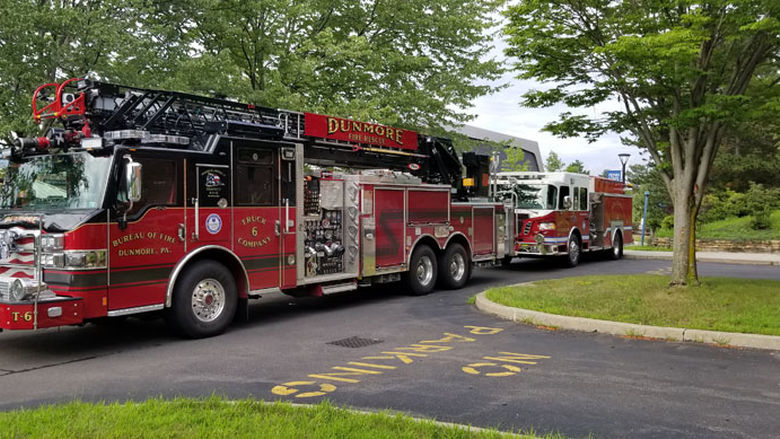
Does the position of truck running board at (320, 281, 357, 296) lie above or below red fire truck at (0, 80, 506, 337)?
below

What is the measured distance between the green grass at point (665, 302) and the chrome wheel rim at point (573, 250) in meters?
6.59

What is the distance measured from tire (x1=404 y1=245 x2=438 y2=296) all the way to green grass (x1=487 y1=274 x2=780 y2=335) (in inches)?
68.8

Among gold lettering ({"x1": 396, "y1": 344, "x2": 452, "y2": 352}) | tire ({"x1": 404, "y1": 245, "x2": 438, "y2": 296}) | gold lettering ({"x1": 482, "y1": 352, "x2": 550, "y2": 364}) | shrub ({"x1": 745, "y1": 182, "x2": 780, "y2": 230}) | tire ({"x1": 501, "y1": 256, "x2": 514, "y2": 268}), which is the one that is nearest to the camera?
gold lettering ({"x1": 482, "y1": 352, "x2": 550, "y2": 364})

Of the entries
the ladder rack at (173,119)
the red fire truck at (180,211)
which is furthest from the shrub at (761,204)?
the ladder rack at (173,119)

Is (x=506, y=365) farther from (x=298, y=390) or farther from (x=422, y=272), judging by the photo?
(x=422, y=272)

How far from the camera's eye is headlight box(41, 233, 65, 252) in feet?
24.7

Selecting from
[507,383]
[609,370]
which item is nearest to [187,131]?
[507,383]

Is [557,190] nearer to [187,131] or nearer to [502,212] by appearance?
[502,212]

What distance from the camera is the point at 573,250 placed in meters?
19.1

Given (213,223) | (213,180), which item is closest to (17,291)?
(213,223)

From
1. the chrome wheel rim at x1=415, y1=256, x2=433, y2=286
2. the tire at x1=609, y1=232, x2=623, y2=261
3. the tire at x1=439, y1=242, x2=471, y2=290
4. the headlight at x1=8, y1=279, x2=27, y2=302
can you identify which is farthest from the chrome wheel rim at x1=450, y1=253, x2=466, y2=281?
the tire at x1=609, y1=232, x2=623, y2=261

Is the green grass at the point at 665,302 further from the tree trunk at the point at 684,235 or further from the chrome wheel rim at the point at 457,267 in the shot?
the chrome wheel rim at the point at 457,267

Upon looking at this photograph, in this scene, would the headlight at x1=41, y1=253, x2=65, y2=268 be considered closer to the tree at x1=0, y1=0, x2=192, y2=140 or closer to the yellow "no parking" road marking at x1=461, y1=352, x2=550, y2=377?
the yellow "no parking" road marking at x1=461, y1=352, x2=550, y2=377

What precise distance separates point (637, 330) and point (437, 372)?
3375 mm
